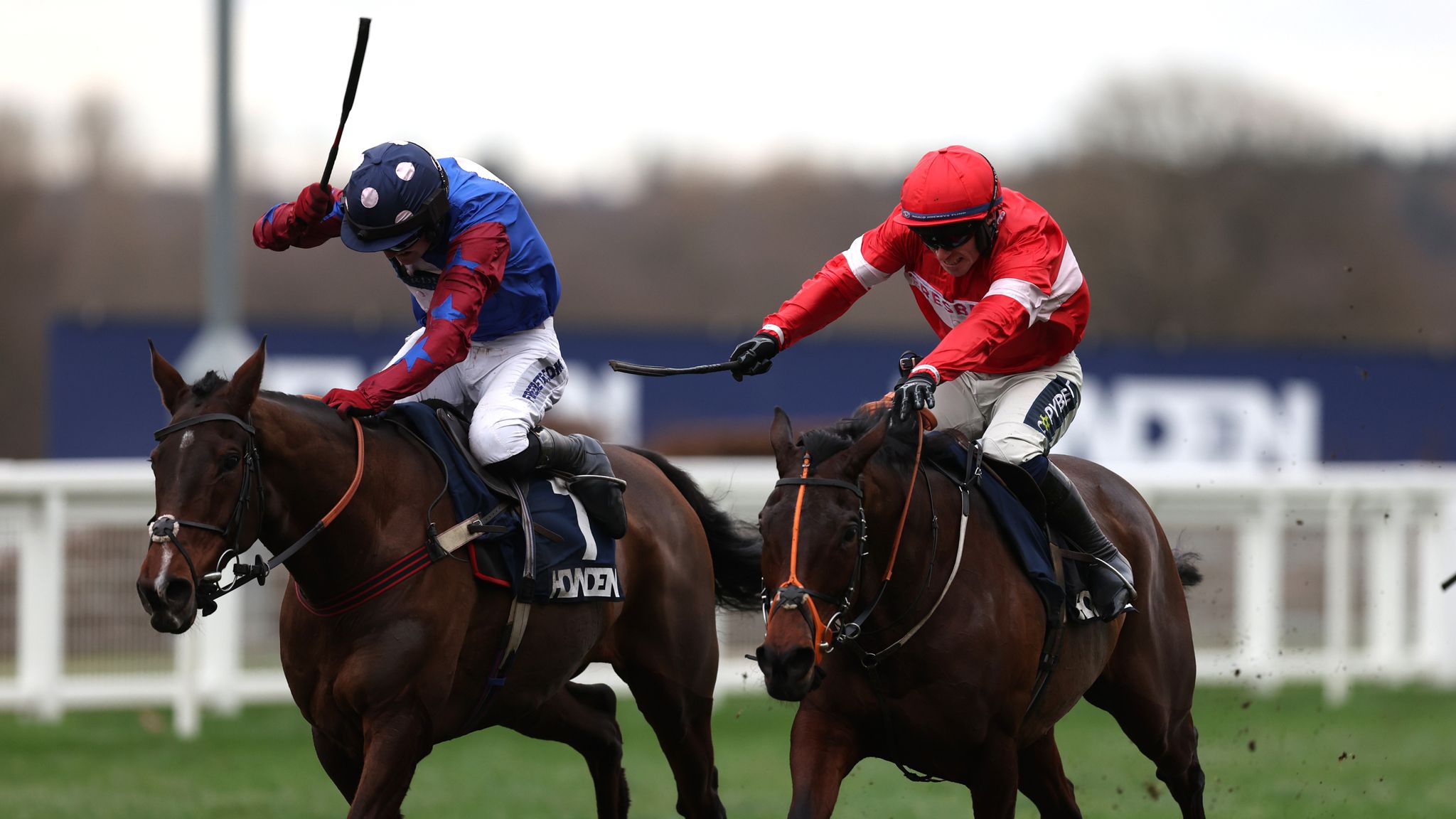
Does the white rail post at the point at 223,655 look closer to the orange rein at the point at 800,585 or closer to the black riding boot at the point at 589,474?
the black riding boot at the point at 589,474

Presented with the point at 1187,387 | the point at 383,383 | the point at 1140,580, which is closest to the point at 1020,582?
the point at 1140,580

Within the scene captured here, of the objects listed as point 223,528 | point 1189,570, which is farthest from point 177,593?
point 1189,570

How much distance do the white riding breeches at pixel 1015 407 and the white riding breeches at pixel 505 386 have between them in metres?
1.16

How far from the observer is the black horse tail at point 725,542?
18.3 feet

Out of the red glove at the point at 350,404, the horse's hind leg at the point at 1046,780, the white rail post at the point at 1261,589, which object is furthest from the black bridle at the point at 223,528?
the white rail post at the point at 1261,589

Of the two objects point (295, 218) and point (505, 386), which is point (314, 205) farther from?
point (505, 386)

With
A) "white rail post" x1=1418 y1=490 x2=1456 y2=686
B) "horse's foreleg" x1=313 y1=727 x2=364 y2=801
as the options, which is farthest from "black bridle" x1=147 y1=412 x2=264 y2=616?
"white rail post" x1=1418 y1=490 x2=1456 y2=686

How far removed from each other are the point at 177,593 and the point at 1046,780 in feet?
8.79

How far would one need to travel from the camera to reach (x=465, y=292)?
4.48 metres

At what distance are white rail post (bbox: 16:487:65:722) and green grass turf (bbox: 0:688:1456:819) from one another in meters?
0.20

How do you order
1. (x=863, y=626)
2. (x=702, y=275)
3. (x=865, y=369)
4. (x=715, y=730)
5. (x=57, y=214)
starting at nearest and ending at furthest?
(x=863, y=626), (x=715, y=730), (x=865, y=369), (x=57, y=214), (x=702, y=275)

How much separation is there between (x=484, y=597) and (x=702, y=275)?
2665 cm

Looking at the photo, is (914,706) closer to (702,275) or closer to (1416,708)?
(1416,708)

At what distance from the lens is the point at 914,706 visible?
4.16 meters
